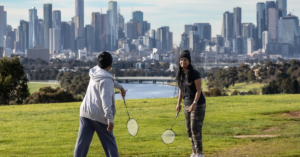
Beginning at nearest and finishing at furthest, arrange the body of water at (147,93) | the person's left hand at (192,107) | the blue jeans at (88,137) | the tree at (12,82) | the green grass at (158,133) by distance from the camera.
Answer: the blue jeans at (88,137) → the person's left hand at (192,107) → the green grass at (158,133) → the tree at (12,82) → the body of water at (147,93)

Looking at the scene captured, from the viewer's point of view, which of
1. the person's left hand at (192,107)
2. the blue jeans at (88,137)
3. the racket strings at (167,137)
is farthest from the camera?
the racket strings at (167,137)

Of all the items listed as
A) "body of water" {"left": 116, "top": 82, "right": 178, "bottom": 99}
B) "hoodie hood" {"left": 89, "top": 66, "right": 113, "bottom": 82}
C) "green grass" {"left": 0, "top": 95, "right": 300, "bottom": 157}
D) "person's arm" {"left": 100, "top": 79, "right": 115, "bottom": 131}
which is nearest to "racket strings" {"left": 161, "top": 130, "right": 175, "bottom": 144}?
"green grass" {"left": 0, "top": 95, "right": 300, "bottom": 157}

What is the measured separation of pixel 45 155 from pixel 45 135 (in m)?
3.28

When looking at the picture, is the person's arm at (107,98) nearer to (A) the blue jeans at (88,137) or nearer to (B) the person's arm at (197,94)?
(A) the blue jeans at (88,137)

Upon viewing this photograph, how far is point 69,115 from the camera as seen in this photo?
57.8 ft

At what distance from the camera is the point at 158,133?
1259 centimetres

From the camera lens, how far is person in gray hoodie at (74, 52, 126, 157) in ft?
21.0

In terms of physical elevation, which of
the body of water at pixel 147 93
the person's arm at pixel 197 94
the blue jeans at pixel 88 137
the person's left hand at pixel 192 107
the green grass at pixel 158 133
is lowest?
the body of water at pixel 147 93

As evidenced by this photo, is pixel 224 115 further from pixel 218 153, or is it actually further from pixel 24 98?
pixel 24 98

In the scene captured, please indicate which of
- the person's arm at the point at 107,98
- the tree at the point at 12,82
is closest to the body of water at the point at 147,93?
the tree at the point at 12,82

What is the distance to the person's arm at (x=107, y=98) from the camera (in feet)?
20.9

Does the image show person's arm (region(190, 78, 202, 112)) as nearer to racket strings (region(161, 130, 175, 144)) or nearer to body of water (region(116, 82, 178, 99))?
racket strings (region(161, 130, 175, 144))

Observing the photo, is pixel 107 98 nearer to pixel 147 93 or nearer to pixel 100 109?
pixel 100 109

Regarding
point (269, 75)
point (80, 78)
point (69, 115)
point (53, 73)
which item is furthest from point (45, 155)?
point (53, 73)
